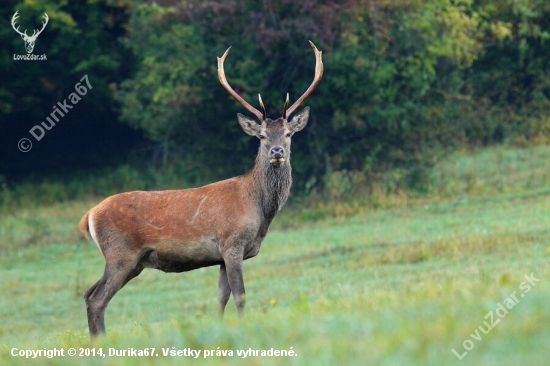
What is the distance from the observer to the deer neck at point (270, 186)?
895cm

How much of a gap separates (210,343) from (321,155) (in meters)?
15.4

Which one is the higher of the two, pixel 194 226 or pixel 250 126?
pixel 250 126

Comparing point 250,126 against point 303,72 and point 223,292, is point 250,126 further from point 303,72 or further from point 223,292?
point 303,72

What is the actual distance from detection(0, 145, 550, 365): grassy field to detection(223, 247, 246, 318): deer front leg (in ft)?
0.55

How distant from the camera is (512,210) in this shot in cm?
1728

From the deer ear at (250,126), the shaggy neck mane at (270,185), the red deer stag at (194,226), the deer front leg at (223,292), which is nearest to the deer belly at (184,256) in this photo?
the red deer stag at (194,226)

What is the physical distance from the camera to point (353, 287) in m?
11.6

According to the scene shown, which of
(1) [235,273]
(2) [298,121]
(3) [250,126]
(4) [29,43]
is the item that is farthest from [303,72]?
(1) [235,273]

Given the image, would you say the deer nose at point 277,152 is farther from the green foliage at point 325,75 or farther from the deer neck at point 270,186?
the green foliage at point 325,75

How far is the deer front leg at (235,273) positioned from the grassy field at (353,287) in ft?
0.55

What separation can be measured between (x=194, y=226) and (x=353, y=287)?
3535 mm

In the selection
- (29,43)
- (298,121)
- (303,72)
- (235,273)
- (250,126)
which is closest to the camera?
(235,273)

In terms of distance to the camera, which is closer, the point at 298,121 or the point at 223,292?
the point at 223,292

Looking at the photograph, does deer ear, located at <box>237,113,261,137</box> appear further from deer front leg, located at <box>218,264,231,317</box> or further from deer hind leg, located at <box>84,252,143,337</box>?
deer hind leg, located at <box>84,252,143,337</box>
